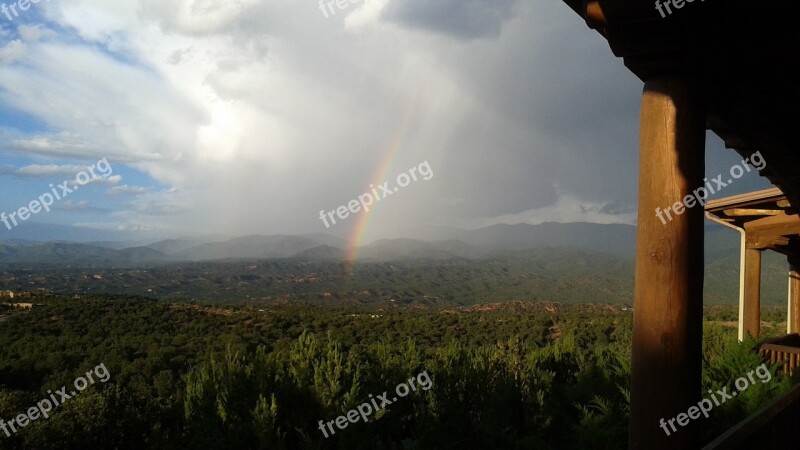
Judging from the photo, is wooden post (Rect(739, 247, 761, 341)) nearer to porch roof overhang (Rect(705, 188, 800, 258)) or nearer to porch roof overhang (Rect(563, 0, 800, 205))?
porch roof overhang (Rect(705, 188, 800, 258))

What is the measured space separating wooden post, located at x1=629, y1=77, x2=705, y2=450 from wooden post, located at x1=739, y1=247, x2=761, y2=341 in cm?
880

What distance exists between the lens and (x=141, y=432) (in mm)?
5355

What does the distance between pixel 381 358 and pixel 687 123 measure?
670 cm

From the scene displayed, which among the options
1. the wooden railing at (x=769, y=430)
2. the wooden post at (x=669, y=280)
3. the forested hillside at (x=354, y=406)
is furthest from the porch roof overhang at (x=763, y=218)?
the wooden post at (x=669, y=280)

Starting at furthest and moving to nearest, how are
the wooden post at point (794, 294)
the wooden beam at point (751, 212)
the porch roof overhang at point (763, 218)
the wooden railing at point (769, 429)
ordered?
the wooden post at point (794, 294)
the wooden beam at point (751, 212)
the porch roof overhang at point (763, 218)
the wooden railing at point (769, 429)

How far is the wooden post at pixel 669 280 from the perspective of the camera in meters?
2.04

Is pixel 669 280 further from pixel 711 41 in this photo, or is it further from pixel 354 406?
pixel 354 406

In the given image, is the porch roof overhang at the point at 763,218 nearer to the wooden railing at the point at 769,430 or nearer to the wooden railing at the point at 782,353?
the wooden railing at the point at 782,353

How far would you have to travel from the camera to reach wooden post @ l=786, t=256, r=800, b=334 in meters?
10.3

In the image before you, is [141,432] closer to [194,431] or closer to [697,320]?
[194,431]

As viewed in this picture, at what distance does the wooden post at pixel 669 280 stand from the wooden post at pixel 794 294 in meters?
10.5

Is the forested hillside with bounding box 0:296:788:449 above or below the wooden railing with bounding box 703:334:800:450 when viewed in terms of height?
below

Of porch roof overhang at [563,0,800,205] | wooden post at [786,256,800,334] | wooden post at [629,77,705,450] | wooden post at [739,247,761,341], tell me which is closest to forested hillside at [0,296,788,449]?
wooden post at [739,247,761,341]

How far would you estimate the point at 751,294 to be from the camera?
9.29 metres
